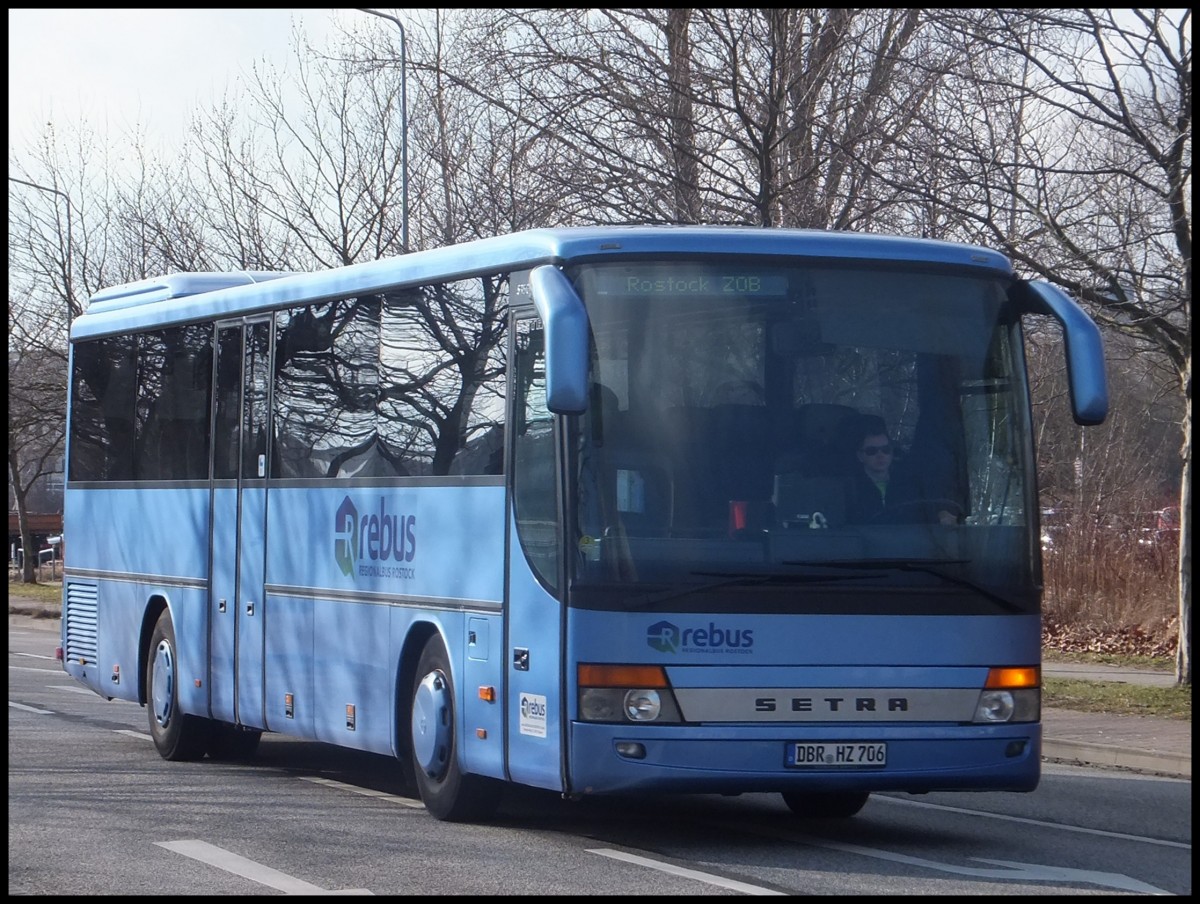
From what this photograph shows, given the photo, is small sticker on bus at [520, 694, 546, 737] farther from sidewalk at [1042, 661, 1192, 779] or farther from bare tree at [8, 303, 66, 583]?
bare tree at [8, 303, 66, 583]

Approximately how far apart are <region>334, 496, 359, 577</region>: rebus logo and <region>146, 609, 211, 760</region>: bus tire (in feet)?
9.12

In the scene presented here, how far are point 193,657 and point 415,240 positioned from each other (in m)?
14.2

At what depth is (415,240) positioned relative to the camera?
27.3 metres

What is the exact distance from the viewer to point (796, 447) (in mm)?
9414

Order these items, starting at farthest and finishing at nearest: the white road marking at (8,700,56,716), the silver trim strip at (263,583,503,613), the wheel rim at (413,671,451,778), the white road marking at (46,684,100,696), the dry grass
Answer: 1. the dry grass
2. the white road marking at (46,684,100,696)
3. the white road marking at (8,700,56,716)
4. the wheel rim at (413,671,451,778)
5. the silver trim strip at (263,583,503,613)

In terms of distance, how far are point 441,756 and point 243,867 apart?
1.85m

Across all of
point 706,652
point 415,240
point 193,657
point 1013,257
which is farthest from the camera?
point 415,240

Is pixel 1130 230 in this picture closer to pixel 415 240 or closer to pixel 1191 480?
pixel 1191 480

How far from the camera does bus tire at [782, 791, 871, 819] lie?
433 inches

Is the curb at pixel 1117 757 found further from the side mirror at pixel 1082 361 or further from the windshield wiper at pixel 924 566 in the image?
the side mirror at pixel 1082 361

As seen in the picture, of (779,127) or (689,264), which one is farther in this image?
(779,127)

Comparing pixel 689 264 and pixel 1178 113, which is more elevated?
pixel 1178 113

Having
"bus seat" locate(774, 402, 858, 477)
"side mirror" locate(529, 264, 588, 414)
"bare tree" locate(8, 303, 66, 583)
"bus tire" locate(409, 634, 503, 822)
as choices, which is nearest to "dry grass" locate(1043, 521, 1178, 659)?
"bus tire" locate(409, 634, 503, 822)

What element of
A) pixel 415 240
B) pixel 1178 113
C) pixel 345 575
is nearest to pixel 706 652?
pixel 345 575
